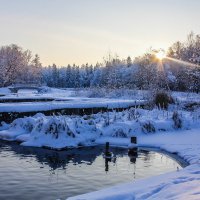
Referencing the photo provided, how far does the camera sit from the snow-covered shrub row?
1853cm

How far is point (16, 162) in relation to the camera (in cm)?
1445

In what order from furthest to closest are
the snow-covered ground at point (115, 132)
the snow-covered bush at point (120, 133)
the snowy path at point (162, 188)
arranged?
the snow-covered bush at point (120, 133) < the snow-covered ground at point (115, 132) < the snowy path at point (162, 188)

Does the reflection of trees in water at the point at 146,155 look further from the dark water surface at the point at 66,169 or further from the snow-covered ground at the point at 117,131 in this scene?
the snow-covered ground at the point at 117,131

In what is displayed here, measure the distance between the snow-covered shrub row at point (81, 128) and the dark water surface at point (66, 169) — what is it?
3.65 feet

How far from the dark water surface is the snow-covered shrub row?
1.11 m

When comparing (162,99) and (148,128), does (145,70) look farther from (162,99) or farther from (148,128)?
(148,128)

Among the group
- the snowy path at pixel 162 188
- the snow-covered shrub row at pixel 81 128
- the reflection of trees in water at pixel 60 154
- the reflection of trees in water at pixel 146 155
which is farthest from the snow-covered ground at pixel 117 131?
the snowy path at pixel 162 188

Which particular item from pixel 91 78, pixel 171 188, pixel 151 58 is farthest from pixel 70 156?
pixel 91 78

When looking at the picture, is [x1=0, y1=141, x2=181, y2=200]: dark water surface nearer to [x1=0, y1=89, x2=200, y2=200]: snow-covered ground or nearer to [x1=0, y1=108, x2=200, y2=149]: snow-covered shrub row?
[x1=0, y1=89, x2=200, y2=200]: snow-covered ground

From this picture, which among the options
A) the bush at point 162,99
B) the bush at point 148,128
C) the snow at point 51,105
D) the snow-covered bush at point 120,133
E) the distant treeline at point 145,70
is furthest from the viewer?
the distant treeline at point 145,70

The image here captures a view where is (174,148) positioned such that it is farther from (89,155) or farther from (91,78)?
(91,78)

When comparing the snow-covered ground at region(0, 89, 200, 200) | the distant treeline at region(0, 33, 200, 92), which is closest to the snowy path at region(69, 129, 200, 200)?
the snow-covered ground at region(0, 89, 200, 200)

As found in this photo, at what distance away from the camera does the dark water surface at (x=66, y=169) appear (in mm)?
10953

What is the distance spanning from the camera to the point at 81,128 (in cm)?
1947
